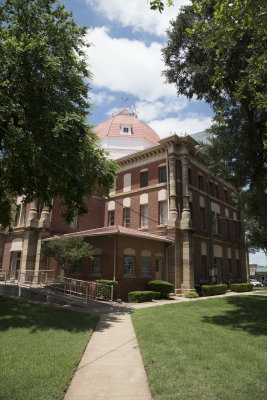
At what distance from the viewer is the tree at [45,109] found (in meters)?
12.0

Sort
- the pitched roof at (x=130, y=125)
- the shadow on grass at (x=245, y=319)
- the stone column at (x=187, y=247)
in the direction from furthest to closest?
the pitched roof at (x=130, y=125), the stone column at (x=187, y=247), the shadow on grass at (x=245, y=319)

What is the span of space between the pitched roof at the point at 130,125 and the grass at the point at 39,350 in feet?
94.5

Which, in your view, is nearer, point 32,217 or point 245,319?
point 245,319

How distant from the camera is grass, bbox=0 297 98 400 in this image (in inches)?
192

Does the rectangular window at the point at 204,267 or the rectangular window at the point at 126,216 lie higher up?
the rectangular window at the point at 126,216

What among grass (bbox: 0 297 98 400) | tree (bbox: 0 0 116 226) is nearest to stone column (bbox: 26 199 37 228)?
tree (bbox: 0 0 116 226)

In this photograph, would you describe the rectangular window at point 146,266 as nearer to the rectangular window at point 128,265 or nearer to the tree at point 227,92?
the rectangular window at point 128,265

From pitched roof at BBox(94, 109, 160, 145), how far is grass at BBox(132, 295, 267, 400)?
29.1m

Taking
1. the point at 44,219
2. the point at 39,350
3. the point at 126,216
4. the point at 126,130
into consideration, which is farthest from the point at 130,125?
the point at 39,350

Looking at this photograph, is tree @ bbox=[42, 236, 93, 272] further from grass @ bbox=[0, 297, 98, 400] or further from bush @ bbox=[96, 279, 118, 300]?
grass @ bbox=[0, 297, 98, 400]

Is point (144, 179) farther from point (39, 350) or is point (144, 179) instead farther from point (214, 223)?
point (39, 350)

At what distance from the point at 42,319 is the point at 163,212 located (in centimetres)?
1767

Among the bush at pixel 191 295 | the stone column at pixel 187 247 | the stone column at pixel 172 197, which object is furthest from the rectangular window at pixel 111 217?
the bush at pixel 191 295

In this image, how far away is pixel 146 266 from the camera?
73.3 feet
